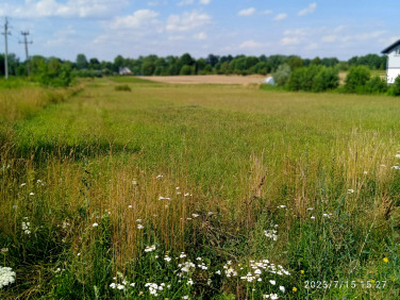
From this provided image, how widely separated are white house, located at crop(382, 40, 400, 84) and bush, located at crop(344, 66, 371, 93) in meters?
4.89

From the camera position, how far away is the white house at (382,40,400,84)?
37.5 m

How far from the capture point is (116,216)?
482 cm

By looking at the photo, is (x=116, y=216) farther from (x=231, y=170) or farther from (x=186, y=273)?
(x=231, y=170)

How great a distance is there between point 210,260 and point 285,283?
3.04ft

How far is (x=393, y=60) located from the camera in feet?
128

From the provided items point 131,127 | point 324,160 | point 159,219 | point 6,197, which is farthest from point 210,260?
point 131,127

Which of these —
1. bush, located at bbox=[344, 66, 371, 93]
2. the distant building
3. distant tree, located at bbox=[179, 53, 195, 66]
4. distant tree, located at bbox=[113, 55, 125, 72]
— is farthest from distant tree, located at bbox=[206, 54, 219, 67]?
bush, located at bbox=[344, 66, 371, 93]

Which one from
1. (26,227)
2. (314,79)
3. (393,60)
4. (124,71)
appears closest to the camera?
(26,227)

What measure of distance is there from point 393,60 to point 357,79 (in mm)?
8145

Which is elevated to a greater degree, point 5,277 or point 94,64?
point 94,64

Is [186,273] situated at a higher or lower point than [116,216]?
lower
